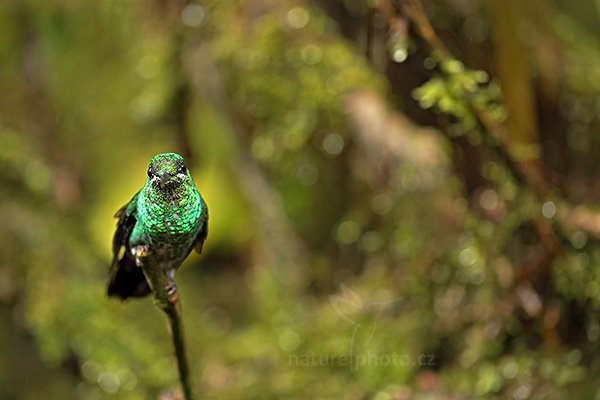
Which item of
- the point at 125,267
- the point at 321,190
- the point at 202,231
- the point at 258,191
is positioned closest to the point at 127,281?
the point at 125,267

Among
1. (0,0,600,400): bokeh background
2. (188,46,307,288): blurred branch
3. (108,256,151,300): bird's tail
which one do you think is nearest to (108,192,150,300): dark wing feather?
(108,256,151,300): bird's tail

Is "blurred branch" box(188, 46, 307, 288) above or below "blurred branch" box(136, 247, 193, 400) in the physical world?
above

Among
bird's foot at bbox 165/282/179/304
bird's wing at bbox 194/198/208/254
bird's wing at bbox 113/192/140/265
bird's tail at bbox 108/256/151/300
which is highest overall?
bird's wing at bbox 113/192/140/265

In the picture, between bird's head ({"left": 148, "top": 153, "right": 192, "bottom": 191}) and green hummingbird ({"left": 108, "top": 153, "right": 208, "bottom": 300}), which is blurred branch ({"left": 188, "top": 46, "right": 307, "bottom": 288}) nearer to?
green hummingbird ({"left": 108, "top": 153, "right": 208, "bottom": 300})

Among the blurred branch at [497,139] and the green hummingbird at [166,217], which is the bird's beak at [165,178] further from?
the blurred branch at [497,139]

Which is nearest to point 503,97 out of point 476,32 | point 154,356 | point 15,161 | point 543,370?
point 476,32

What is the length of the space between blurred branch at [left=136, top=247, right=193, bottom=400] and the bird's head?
11cm

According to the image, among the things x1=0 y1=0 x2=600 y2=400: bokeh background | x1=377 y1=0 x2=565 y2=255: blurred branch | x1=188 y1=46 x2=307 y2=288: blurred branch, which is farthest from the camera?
x1=188 y1=46 x2=307 y2=288: blurred branch

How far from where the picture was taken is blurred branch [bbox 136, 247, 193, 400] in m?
0.97

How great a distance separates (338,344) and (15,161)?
100 cm

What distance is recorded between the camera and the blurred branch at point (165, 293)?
966 mm

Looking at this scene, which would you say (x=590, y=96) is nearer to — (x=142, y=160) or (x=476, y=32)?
(x=476, y=32)

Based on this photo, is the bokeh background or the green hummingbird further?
the bokeh background

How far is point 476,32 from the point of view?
1967mm
